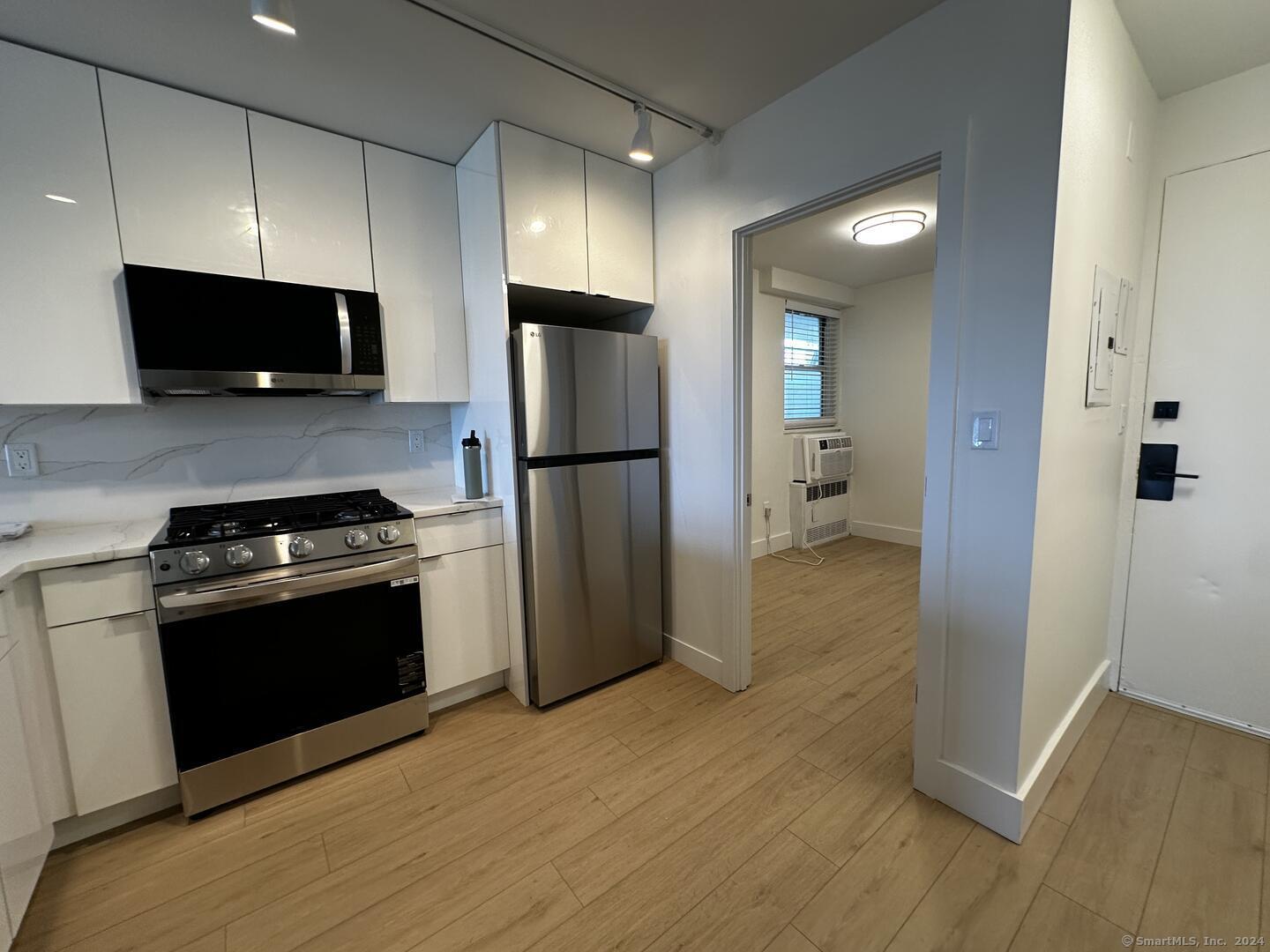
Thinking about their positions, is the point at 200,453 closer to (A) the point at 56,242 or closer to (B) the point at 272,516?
(B) the point at 272,516

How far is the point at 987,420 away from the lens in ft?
4.94

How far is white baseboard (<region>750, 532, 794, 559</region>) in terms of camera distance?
4637 mm

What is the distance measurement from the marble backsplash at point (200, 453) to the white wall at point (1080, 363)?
2680 millimetres

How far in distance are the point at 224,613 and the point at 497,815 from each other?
1149 millimetres

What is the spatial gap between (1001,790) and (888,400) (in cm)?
403

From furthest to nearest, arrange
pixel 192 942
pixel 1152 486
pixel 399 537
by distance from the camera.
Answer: pixel 1152 486, pixel 399 537, pixel 192 942

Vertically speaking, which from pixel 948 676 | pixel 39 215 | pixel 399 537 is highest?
pixel 39 215

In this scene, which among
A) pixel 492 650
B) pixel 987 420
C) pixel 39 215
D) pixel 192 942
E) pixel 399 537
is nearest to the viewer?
pixel 192 942

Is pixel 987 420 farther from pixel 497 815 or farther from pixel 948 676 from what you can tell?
pixel 497 815

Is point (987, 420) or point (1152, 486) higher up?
point (987, 420)

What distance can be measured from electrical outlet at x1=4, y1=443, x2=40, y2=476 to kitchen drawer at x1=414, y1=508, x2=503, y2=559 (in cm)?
136

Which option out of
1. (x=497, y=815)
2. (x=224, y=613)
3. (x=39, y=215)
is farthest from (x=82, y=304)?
(x=497, y=815)

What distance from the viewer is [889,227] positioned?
307 centimetres

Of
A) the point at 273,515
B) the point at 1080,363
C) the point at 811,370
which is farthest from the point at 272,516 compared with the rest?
the point at 811,370
